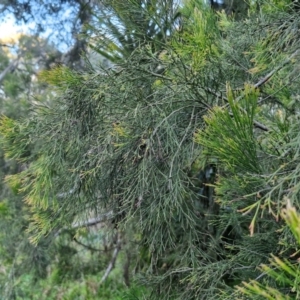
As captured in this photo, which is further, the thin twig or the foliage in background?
the thin twig

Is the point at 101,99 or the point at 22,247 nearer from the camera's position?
the point at 101,99

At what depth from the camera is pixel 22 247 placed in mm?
3568

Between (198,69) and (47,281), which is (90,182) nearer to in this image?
(198,69)

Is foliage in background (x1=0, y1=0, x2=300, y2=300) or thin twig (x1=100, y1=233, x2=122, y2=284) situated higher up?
foliage in background (x1=0, y1=0, x2=300, y2=300)

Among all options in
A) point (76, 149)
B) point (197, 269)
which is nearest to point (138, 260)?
point (197, 269)

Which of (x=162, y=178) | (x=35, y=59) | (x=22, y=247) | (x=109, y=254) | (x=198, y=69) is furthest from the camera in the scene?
(x=35, y=59)

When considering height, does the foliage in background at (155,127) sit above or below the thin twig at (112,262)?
above

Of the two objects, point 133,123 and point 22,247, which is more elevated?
point 133,123

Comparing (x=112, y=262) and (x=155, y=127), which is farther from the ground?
(x=155, y=127)

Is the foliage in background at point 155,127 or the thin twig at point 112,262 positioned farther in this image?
the thin twig at point 112,262

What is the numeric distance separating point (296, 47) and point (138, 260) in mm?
2762

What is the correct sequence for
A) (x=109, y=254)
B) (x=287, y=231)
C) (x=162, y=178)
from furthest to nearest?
(x=109, y=254), (x=162, y=178), (x=287, y=231)

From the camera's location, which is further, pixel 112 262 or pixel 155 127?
pixel 112 262

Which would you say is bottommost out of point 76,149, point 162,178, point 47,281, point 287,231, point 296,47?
point 47,281
